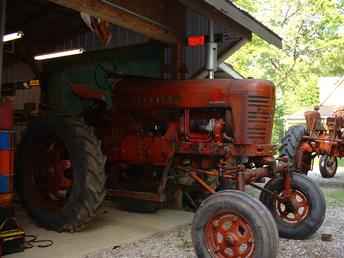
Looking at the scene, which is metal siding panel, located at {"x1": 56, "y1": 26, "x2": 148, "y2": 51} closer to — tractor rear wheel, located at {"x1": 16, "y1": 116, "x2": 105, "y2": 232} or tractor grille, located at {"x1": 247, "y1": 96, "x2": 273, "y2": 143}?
tractor rear wheel, located at {"x1": 16, "y1": 116, "x2": 105, "y2": 232}

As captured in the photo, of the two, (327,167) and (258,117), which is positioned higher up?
(258,117)

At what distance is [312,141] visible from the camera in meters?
8.56

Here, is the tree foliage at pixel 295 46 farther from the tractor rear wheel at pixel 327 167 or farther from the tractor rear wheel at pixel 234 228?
the tractor rear wheel at pixel 234 228

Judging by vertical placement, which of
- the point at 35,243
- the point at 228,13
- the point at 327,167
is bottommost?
the point at 35,243

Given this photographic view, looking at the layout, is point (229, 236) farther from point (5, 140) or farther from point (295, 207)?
point (5, 140)

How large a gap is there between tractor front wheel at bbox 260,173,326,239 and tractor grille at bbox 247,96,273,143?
0.64m

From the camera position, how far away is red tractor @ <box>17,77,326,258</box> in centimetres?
473

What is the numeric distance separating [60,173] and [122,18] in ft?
5.93

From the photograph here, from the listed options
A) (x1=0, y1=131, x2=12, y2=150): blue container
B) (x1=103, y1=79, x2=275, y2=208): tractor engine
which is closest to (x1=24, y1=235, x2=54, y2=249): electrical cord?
(x1=0, y1=131, x2=12, y2=150): blue container

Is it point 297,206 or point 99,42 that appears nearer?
point 297,206

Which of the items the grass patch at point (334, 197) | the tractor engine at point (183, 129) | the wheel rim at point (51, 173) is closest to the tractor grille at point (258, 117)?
the tractor engine at point (183, 129)

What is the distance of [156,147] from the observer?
536cm

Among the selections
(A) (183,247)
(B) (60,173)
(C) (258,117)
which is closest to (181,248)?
(A) (183,247)

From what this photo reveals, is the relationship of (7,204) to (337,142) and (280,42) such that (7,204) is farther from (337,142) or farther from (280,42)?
(337,142)
